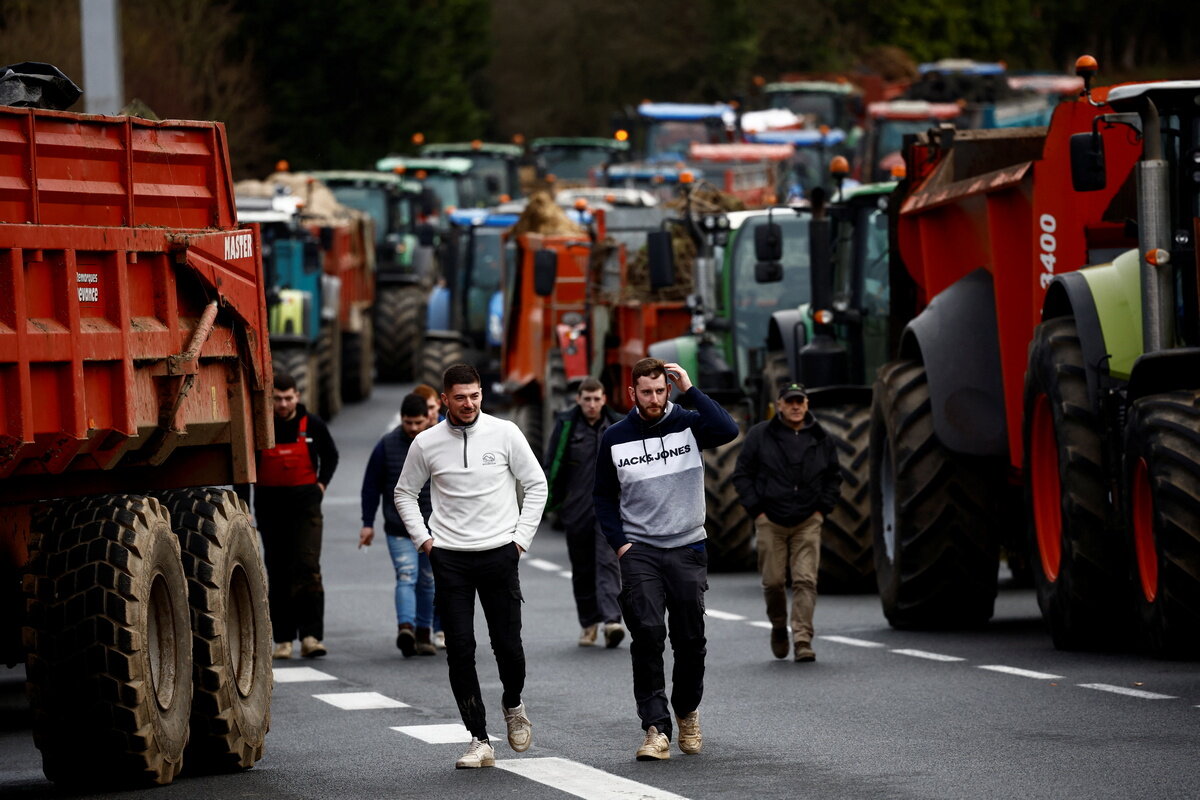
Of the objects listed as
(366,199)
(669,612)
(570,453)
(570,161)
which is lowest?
(669,612)

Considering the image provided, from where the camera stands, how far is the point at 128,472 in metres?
11.2

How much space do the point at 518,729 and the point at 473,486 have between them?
1.04 meters

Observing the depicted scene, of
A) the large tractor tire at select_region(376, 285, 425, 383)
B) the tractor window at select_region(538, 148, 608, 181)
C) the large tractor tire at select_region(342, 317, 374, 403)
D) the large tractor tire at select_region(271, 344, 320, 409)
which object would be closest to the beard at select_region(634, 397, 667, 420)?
the large tractor tire at select_region(271, 344, 320, 409)

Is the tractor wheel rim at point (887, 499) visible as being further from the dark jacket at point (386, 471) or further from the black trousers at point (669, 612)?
the black trousers at point (669, 612)

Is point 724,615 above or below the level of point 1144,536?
below

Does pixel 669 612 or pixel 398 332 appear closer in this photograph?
pixel 669 612

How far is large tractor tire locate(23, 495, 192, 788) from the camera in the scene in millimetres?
9742

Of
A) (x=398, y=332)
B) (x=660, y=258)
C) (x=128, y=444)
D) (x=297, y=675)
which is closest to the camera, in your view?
(x=128, y=444)

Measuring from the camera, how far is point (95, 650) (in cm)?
974

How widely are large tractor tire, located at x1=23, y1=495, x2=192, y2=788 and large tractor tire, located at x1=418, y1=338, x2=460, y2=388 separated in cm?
2337

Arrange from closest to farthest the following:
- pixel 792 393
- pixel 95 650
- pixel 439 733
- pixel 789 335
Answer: pixel 95 650 < pixel 439 733 < pixel 792 393 < pixel 789 335

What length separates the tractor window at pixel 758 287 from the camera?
2144cm

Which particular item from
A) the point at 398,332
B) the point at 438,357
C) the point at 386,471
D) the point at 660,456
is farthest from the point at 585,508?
the point at 398,332

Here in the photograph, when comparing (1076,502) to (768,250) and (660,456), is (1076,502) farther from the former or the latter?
(768,250)
